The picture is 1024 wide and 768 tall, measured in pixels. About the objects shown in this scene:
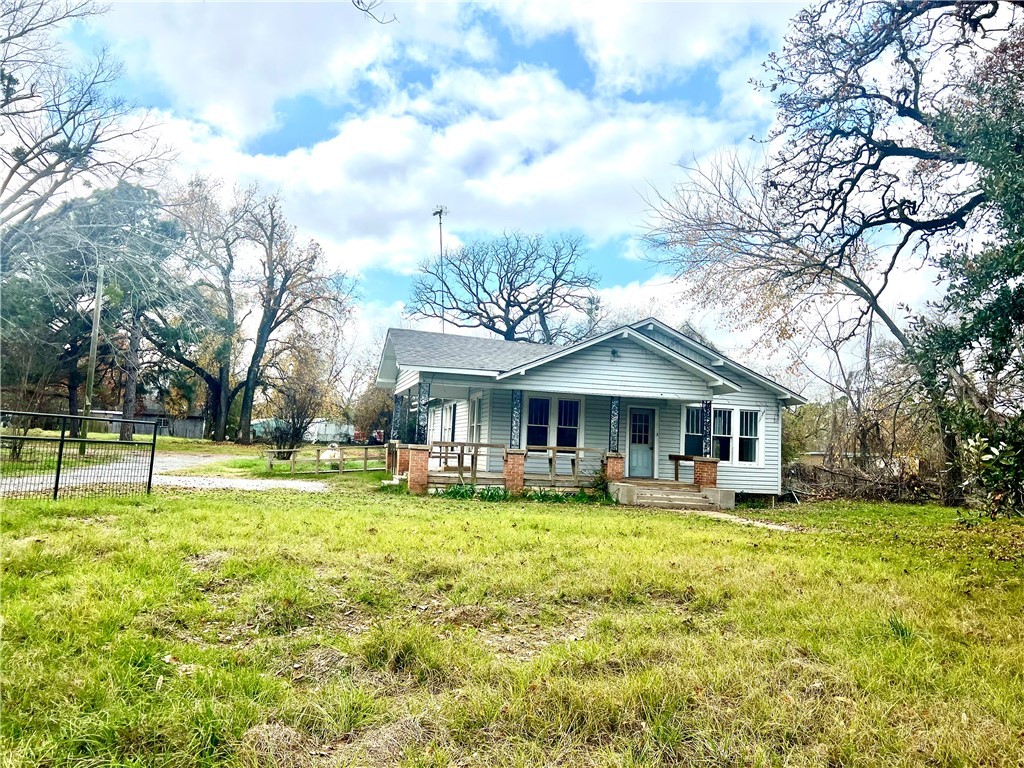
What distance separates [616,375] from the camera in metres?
15.9

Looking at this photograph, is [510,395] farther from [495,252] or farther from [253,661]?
[495,252]

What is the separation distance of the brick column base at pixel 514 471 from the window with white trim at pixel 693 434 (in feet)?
19.0

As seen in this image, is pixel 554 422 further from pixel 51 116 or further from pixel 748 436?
pixel 51 116

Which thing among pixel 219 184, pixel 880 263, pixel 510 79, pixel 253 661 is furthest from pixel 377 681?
pixel 219 184

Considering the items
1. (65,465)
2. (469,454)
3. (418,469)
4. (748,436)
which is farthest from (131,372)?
(748,436)

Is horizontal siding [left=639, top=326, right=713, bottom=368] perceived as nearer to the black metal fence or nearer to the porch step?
the porch step

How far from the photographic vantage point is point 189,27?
17.0 feet

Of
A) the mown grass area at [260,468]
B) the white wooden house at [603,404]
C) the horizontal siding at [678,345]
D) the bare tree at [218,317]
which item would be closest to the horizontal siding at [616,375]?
the white wooden house at [603,404]

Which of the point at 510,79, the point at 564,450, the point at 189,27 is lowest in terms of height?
the point at 564,450

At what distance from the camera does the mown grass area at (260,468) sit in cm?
1728

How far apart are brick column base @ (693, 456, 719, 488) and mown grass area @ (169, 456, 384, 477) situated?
11.0 meters

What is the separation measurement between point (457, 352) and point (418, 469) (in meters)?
4.06

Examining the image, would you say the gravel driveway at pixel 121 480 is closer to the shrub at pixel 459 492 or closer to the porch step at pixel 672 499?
the shrub at pixel 459 492

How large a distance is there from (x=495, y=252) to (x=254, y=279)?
14.0 metres
